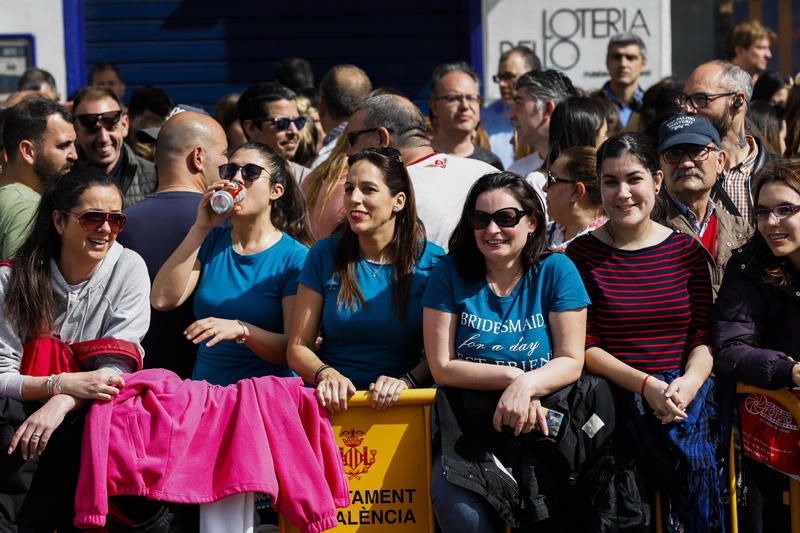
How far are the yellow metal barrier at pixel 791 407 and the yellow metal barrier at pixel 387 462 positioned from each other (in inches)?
49.7

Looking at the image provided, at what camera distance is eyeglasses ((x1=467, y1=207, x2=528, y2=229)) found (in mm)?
4691

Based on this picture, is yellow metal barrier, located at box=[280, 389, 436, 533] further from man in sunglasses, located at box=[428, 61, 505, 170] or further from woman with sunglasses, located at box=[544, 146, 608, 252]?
man in sunglasses, located at box=[428, 61, 505, 170]

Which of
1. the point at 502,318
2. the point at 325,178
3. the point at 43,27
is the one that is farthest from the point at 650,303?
the point at 43,27

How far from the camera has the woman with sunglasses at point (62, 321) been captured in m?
4.51

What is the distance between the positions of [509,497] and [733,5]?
9641mm

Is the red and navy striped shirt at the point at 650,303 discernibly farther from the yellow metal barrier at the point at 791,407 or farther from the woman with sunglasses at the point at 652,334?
the yellow metal barrier at the point at 791,407

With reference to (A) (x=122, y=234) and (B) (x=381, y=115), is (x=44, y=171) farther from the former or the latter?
(B) (x=381, y=115)

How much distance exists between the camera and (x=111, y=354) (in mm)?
4695

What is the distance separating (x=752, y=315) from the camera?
4719mm

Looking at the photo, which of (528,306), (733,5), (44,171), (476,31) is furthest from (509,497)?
(733,5)

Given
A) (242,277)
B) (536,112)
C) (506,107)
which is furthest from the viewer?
(506,107)

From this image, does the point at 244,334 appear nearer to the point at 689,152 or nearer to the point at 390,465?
the point at 390,465

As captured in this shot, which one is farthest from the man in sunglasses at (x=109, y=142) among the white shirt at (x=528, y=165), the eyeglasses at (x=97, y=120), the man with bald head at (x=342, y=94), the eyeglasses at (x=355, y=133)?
the white shirt at (x=528, y=165)

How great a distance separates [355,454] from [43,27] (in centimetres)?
769
